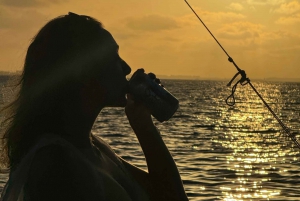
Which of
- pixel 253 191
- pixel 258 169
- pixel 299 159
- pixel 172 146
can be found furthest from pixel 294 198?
pixel 172 146

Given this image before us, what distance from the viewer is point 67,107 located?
96.3 inches

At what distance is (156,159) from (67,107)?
87 cm

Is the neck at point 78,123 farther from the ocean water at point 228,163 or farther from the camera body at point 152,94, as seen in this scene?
the ocean water at point 228,163

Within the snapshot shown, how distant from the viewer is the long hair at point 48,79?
2.42 m

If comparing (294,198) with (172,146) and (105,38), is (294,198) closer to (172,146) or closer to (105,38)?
(172,146)

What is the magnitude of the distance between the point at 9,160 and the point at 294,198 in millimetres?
15014

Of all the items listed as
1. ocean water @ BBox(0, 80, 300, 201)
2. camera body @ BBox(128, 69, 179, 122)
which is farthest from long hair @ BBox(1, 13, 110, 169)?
ocean water @ BBox(0, 80, 300, 201)

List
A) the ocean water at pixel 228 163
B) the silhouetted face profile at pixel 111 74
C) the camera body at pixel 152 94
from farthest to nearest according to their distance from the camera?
the ocean water at pixel 228 163 → the camera body at pixel 152 94 → the silhouetted face profile at pixel 111 74

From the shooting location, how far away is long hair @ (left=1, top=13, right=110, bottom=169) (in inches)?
95.4

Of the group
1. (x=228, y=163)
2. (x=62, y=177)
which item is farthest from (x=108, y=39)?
(x=228, y=163)

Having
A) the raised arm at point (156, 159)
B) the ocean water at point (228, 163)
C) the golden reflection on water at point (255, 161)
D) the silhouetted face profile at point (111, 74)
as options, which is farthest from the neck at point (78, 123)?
the golden reflection on water at point (255, 161)

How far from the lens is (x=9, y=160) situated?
2531mm

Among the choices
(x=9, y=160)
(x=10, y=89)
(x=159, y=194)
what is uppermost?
(x=10, y=89)

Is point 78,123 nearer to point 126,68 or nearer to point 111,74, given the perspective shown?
point 111,74
